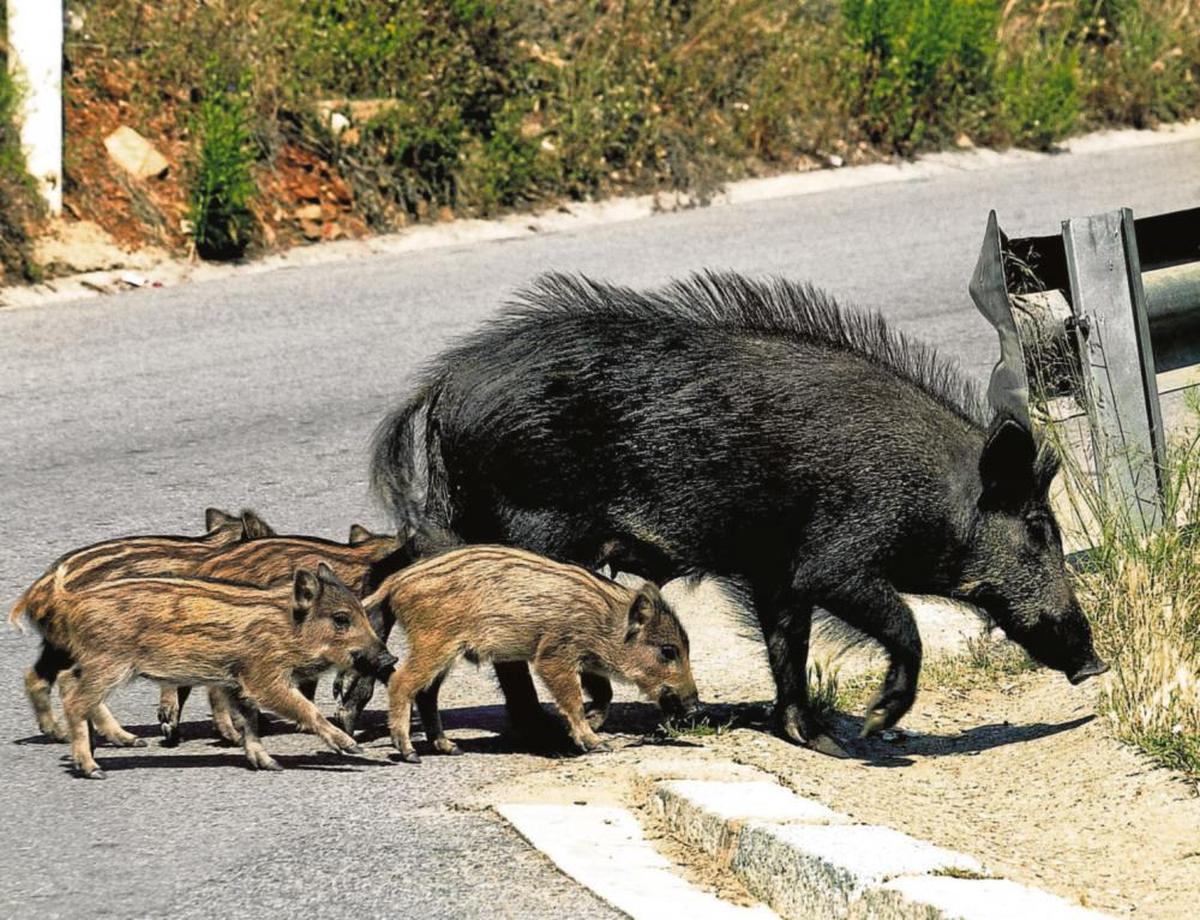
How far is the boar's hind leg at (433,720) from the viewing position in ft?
19.4

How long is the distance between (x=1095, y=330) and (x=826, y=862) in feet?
8.86

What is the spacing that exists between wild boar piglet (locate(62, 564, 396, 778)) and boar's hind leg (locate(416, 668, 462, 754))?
7.0 inches

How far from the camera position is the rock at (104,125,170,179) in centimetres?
1209

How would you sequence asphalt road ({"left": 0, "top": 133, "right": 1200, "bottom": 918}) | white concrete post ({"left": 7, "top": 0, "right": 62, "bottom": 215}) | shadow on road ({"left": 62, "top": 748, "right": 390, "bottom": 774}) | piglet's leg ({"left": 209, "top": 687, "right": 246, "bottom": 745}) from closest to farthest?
1. asphalt road ({"left": 0, "top": 133, "right": 1200, "bottom": 918})
2. shadow on road ({"left": 62, "top": 748, "right": 390, "bottom": 774})
3. piglet's leg ({"left": 209, "top": 687, "right": 246, "bottom": 745})
4. white concrete post ({"left": 7, "top": 0, "right": 62, "bottom": 215})

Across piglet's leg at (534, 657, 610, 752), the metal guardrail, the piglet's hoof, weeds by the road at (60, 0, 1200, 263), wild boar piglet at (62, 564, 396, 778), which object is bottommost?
the piglet's hoof

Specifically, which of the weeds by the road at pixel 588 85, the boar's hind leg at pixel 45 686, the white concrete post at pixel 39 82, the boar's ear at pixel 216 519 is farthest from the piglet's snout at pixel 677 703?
the weeds by the road at pixel 588 85

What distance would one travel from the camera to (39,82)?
1148cm

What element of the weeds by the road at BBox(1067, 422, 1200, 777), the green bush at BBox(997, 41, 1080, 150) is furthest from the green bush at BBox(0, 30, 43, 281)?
the green bush at BBox(997, 41, 1080, 150)

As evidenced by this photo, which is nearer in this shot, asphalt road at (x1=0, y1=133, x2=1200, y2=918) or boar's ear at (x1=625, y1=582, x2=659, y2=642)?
asphalt road at (x1=0, y1=133, x2=1200, y2=918)

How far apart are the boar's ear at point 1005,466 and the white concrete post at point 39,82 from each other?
23.2 ft

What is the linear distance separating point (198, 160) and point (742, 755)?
23.8 ft

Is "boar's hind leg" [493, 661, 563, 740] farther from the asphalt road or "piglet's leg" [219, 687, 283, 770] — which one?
"piglet's leg" [219, 687, 283, 770]

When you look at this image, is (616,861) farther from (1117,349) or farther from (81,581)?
(1117,349)

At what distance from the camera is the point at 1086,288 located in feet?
22.0
